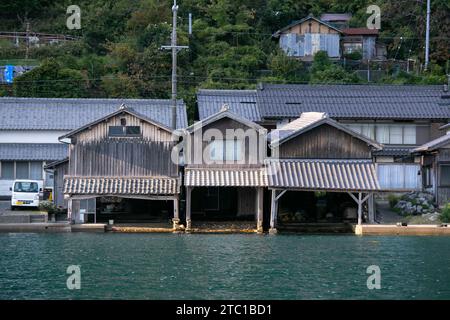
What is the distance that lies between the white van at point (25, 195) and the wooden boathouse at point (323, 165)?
420 inches

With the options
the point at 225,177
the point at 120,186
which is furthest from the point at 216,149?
the point at 120,186

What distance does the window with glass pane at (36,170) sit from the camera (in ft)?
165

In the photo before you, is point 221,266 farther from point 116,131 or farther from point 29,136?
point 29,136

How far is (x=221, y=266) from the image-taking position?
29.1m

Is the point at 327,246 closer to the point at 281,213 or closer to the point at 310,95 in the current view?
the point at 281,213

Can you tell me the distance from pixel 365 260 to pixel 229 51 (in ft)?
115

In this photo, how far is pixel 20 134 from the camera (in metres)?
52.2

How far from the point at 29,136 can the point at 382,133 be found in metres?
Answer: 19.7

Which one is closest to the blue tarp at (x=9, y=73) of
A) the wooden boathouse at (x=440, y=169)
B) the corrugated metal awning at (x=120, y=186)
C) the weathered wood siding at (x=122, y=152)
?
the weathered wood siding at (x=122, y=152)

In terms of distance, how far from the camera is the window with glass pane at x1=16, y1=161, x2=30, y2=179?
50125 millimetres

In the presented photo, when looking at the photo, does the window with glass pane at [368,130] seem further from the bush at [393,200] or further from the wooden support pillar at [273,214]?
the wooden support pillar at [273,214]

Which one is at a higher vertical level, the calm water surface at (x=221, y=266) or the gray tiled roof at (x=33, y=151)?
the gray tiled roof at (x=33, y=151)

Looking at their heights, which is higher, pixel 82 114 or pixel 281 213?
pixel 82 114
